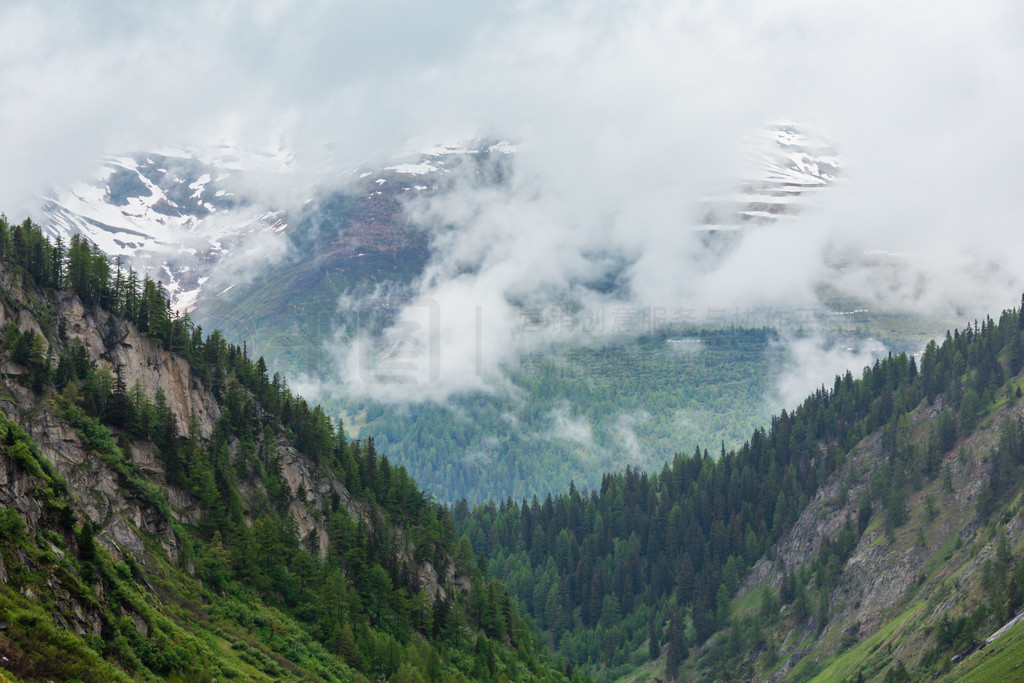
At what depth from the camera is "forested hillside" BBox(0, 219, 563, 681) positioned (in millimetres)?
58312

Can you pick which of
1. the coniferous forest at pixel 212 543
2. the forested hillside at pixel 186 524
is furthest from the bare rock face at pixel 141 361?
the coniferous forest at pixel 212 543

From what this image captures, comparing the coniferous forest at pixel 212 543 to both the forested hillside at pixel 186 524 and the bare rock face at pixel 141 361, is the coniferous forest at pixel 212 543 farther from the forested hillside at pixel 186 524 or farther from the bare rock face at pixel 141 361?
the bare rock face at pixel 141 361

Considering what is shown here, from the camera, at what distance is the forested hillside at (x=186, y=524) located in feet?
191

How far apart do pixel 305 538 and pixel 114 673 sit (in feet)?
234

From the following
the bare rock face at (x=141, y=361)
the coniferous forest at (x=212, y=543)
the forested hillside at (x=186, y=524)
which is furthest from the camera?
the bare rock face at (x=141, y=361)

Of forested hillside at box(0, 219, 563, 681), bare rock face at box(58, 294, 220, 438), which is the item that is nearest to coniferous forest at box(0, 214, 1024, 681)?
forested hillside at box(0, 219, 563, 681)

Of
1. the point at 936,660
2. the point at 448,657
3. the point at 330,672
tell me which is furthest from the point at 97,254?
the point at 936,660

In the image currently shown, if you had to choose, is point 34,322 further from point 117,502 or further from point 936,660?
point 936,660

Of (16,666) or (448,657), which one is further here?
(448,657)

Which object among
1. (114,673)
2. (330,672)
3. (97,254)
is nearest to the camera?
(114,673)

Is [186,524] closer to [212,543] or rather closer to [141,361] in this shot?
[212,543]

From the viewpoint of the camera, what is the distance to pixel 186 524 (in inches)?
4087

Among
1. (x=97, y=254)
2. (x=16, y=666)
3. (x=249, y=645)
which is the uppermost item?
(x=97, y=254)

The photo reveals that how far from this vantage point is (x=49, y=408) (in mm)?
93000
